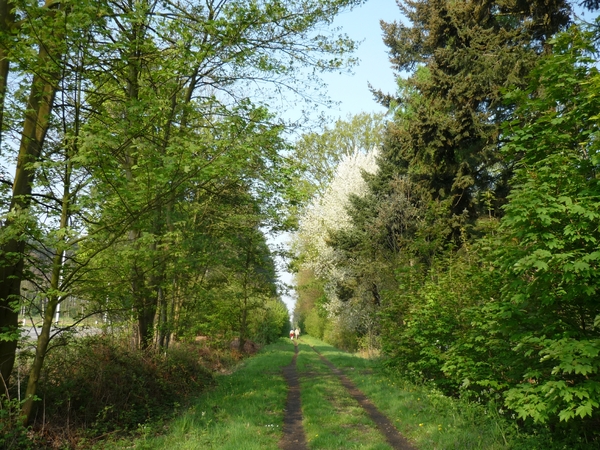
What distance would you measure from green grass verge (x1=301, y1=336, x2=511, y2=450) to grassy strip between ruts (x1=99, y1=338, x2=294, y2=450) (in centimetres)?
248

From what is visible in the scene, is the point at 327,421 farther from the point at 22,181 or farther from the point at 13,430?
the point at 22,181

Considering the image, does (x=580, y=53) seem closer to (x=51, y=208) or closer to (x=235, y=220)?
(x=51, y=208)

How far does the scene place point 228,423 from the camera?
8961 mm

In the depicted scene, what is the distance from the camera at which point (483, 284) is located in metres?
8.34

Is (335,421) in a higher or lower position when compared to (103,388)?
lower

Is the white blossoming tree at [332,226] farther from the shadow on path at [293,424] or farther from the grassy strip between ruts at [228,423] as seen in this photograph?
the grassy strip between ruts at [228,423]

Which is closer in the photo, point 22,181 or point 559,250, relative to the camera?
point 559,250

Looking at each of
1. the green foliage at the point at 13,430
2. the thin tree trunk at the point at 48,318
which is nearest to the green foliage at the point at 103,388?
the thin tree trunk at the point at 48,318

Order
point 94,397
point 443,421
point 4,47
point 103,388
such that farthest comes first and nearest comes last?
Answer: 1. point 103,388
2. point 94,397
3. point 443,421
4. point 4,47

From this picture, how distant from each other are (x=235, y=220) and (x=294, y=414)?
21.7ft

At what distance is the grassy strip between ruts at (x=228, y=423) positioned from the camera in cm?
760

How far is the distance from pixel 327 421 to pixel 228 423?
6.66 feet

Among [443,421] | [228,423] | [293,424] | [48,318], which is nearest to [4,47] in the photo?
[48,318]

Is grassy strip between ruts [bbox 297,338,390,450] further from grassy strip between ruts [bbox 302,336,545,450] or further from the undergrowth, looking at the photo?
the undergrowth
